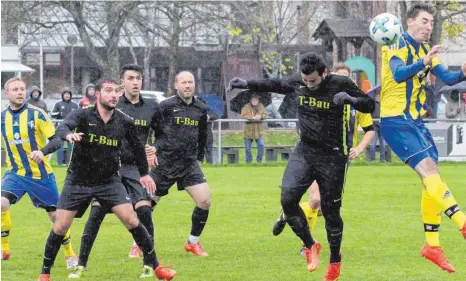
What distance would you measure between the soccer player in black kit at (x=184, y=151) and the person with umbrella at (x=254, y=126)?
541 inches

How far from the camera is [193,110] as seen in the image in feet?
40.0

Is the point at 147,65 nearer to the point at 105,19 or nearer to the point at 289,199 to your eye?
the point at 105,19

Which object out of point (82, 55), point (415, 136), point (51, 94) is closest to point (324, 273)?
point (415, 136)

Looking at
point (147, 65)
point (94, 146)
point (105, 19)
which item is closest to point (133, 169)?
point (94, 146)

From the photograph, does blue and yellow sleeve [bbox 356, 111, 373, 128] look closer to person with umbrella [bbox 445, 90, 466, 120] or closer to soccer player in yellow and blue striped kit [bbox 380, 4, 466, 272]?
soccer player in yellow and blue striped kit [bbox 380, 4, 466, 272]

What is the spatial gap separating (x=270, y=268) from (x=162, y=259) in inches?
56.3

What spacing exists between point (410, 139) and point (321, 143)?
0.88 m

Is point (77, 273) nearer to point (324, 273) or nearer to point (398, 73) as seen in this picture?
point (324, 273)

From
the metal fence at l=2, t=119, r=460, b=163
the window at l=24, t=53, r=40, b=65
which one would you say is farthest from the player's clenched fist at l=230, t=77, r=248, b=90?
the window at l=24, t=53, r=40, b=65

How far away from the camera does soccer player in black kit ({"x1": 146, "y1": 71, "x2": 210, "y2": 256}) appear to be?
12.0 m

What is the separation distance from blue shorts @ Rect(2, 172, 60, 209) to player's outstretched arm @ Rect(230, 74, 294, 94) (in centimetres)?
272

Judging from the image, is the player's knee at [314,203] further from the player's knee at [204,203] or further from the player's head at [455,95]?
the player's head at [455,95]

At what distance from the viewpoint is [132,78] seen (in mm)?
11242

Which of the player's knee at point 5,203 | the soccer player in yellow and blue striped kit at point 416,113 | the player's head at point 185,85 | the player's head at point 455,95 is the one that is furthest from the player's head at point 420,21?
the player's head at point 455,95
